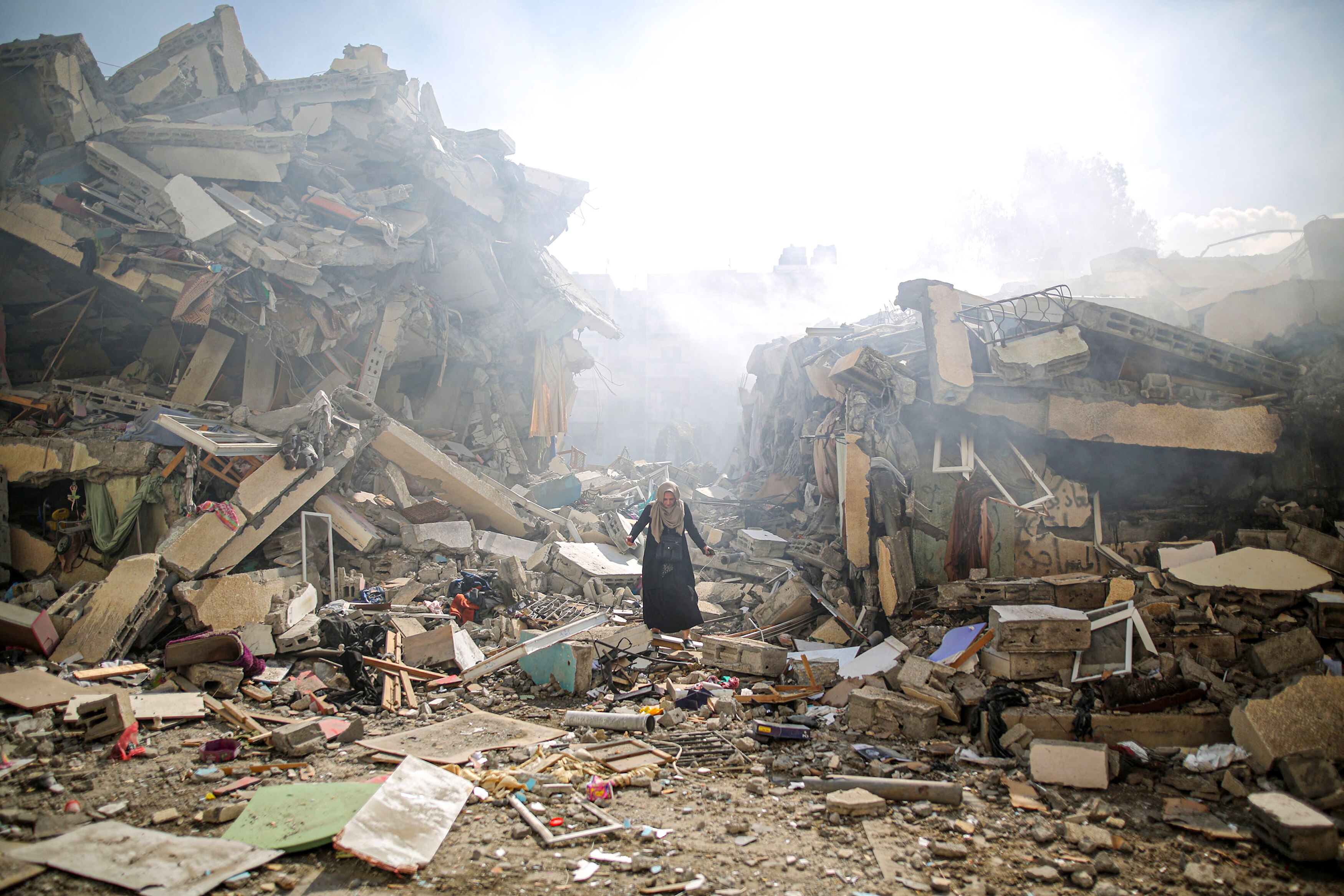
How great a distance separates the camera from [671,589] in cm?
650

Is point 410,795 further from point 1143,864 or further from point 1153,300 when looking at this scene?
point 1153,300

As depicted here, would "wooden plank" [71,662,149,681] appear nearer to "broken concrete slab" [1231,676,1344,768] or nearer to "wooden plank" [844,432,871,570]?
"wooden plank" [844,432,871,570]

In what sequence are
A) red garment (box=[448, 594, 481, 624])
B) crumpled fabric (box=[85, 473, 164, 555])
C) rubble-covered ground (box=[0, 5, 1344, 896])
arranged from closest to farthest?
rubble-covered ground (box=[0, 5, 1344, 896]) < crumpled fabric (box=[85, 473, 164, 555]) < red garment (box=[448, 594, 481, 624])

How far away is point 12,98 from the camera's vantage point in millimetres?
9758

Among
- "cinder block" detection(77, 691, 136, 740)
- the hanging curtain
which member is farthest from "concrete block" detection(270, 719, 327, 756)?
the hanging curtain

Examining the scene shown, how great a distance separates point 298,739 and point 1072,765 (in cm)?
460

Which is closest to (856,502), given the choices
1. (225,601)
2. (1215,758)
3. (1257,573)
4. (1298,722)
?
(1257,573)

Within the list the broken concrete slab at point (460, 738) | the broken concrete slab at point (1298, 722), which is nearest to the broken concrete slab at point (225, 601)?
the broken concrete slab at point (460, 738)

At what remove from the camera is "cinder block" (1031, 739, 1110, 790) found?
3703mm

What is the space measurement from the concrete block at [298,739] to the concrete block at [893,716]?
11.6 ft

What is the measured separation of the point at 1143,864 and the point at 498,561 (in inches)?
287

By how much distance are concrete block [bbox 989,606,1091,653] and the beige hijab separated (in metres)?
2.91

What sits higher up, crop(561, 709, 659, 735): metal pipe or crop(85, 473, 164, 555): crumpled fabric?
crop(85, 473, 164, 555): crumpled fabric

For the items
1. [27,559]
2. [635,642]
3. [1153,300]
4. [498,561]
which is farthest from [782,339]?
[27,559]
